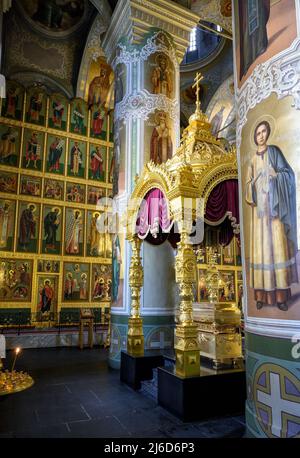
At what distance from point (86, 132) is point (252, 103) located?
10.7 meters


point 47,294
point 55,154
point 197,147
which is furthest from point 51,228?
point 197,147

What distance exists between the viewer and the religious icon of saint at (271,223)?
3.11m

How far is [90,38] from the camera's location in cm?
1350

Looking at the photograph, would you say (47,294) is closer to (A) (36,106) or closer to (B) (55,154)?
(B) (55,154)

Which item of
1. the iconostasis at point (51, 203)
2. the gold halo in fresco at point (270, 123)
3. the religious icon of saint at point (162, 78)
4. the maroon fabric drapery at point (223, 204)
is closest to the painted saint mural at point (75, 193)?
the iconostasis at point (51, 203)

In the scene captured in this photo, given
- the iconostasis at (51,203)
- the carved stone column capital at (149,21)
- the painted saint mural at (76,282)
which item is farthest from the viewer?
the painted saint mural at (76,282)

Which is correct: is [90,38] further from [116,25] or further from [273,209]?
[273,209]

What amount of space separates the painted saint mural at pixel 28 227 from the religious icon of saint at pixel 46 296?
1.22 m

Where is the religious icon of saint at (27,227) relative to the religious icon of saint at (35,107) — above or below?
below

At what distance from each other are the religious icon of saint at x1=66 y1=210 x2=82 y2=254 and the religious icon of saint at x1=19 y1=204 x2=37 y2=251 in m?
1.18

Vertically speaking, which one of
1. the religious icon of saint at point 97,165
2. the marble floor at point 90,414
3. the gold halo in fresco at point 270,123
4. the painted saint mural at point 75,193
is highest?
the religious icon of saint at point 97,165

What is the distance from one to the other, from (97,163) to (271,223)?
10932mm

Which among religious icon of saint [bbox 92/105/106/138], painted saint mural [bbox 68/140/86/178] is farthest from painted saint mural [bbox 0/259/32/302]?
religious icon of saint [bbox 92/105/106/138]

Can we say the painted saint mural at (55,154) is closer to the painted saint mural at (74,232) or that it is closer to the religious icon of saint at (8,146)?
the religious icon of saint at (8,146)
